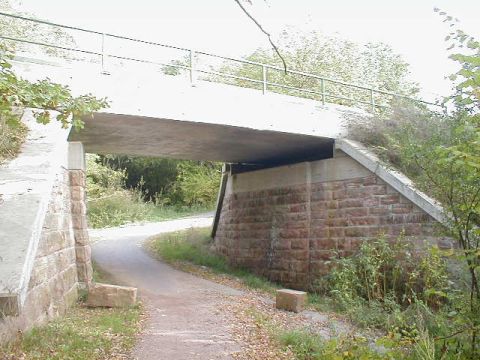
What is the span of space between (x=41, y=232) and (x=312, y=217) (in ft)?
22.1

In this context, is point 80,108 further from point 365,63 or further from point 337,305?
point 365,63

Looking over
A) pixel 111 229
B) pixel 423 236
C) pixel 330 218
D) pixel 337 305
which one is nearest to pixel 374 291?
pixel 337 305

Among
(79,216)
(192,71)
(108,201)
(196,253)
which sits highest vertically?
(192,71)

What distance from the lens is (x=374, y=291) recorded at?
9.05 metres

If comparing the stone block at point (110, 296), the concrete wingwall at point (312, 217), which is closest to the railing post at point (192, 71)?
the concrete wingwall at point (312, 217)

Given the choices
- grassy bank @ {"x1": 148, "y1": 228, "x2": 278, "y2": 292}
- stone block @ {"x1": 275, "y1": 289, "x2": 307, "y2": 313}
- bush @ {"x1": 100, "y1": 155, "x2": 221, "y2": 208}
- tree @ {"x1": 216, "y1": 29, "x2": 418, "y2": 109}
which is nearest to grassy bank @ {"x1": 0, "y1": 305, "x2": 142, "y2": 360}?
stone block @ {"x1": 275, "y1": 289, "x2": 307, "y2": 313}

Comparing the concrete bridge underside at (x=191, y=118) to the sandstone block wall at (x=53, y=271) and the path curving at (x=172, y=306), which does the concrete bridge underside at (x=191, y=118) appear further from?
the path curving at (x=172, y=306)

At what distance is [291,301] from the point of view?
28.7ft

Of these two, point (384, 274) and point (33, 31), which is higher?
point (33, 31)

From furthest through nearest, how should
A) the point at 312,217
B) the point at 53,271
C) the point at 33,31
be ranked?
the point at 33,31 → the point at 312,217 → the point at 53,271

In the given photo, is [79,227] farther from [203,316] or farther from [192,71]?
[192,71]

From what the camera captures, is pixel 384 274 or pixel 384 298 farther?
pixel 384 274

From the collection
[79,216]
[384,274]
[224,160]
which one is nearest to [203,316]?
[79,216]

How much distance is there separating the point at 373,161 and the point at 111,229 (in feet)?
49.0
